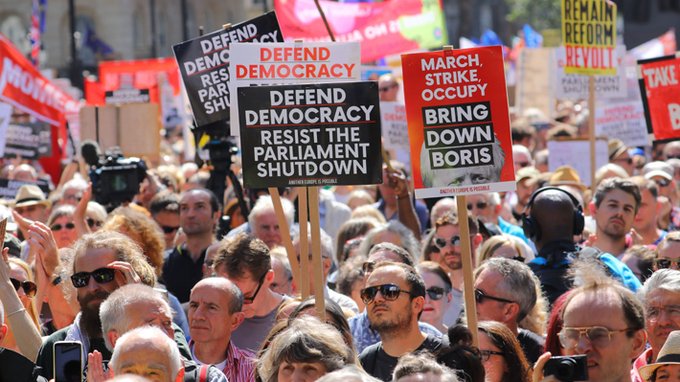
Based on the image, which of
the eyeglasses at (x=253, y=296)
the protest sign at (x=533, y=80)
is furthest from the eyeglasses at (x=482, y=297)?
the protest sign at (x=533, y=80)

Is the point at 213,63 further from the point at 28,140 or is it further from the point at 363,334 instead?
the point at 28,140

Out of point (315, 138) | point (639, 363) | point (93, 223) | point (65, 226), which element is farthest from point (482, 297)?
point (65, 226)

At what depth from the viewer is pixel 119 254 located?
22.8ft

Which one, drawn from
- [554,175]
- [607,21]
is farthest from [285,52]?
[607,21]

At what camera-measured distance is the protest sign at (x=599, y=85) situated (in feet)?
51.6

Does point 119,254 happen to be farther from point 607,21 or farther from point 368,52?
point 368,52

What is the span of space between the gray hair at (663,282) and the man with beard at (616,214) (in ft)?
9.78

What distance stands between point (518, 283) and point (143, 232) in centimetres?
266

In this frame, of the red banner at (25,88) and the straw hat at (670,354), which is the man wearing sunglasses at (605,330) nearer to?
the straw hat at (670,354)

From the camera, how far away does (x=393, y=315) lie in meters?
6.80

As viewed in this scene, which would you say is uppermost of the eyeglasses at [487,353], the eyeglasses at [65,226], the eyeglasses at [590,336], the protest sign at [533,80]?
the protest sign at [533,80]

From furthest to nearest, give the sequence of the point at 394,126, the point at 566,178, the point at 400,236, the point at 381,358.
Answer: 1. the point at 394,126
2. the point at 566,178
3. the point at 400,236
4. the point at 381,358

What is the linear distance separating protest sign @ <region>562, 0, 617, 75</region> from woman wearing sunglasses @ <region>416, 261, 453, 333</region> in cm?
514

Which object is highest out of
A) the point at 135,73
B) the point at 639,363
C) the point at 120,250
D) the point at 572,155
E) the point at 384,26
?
the point at 135,73
